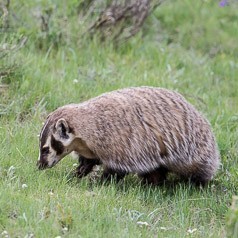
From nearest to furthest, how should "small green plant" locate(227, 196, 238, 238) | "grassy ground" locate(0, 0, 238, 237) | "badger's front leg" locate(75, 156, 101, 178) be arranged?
"small green plant" locate(227, 196, 238, 238), "grassy ground" locate(0, 0, 238, 237), "badger's front leg" locate(75, 156, 101, 178)

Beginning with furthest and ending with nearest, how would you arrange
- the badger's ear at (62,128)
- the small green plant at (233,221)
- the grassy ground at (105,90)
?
1. the badger's ear at (62,128)
2. the grassy ground at (105,90)
3. the small green plant at (233,221)

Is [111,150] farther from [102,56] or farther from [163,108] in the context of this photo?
[102,56]

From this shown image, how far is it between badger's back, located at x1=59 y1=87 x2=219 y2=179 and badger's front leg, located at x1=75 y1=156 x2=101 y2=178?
15cm

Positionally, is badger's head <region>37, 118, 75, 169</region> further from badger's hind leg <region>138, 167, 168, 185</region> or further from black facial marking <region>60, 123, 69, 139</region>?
badger's hind leg <region>138, 167, 168, 185</region>

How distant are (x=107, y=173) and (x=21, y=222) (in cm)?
132

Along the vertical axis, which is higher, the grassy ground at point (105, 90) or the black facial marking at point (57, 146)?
the black facial marking at point (57, 146)

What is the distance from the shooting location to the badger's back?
6.02 m

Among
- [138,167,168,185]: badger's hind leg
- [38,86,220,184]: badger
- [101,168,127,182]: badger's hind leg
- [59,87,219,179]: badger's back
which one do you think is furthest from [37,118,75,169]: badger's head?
[138,167,168,185]: badger's hind leg

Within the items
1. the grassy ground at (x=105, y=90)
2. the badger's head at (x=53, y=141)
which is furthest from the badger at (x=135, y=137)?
the grassy ground at (x=105, y=90)

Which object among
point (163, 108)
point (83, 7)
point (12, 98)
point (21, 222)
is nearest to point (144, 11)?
point (83, 7)

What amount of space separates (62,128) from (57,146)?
15 cm

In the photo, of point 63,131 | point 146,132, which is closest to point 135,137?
point 146,132

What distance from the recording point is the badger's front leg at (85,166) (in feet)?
20.1

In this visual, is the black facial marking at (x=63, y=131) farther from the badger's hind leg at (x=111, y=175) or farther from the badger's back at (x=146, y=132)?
the badger's hind leg at (x=111, y=175)
